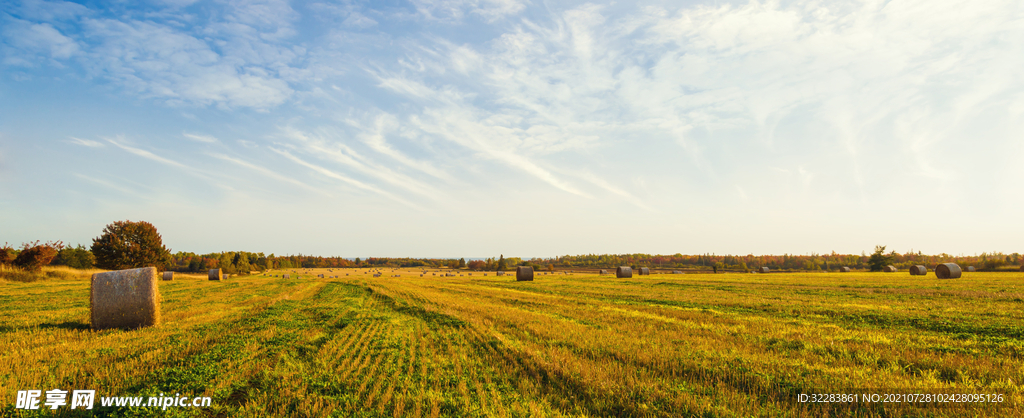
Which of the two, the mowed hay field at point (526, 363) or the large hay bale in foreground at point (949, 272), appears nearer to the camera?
the mowed hay field at point (526, 363)

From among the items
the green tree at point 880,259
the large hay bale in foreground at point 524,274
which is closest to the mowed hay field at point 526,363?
Result: the large hay bale in foreground at point 524,274

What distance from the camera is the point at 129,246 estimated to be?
5856 centimetres

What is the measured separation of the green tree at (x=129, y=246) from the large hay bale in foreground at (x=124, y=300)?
205ft

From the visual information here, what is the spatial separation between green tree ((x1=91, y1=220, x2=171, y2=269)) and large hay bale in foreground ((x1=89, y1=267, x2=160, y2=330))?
62.4 metres

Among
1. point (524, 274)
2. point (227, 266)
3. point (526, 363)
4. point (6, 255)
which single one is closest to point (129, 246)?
point (6, 255)

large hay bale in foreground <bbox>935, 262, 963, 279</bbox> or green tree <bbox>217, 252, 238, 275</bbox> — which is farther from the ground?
large hay bale in foreground <bbox>935, 262, 963, 279</bbox>

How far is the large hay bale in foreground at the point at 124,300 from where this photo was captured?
12250mm

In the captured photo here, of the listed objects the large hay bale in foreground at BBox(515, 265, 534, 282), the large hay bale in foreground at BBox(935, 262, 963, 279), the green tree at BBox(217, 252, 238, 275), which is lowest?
the green tree at BBox(217, 252, 238, 275)

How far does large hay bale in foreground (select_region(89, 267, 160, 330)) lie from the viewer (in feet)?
40.2

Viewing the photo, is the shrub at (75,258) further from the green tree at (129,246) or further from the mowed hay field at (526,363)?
the mowed hay field at (526,363)

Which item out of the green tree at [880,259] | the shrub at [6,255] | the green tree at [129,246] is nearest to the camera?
the shrub at [6,255]

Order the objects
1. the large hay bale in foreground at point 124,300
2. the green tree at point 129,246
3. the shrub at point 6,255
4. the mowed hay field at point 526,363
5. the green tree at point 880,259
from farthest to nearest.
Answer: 1. the green tree at point 880,259
2. the green tree at point 129,246
3. the shrub at point 6,255
4. the large hay bale in foreground at point 124,300
5. the mowed hay field at point 526,363

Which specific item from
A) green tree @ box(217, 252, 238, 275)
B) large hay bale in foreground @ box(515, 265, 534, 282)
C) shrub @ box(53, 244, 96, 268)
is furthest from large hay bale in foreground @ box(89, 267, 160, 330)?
shrub @ box(53, 244, 96, 268)

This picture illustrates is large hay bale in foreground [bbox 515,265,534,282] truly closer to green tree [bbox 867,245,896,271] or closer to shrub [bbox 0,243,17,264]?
shrub [bbox 0,243,17,264]
